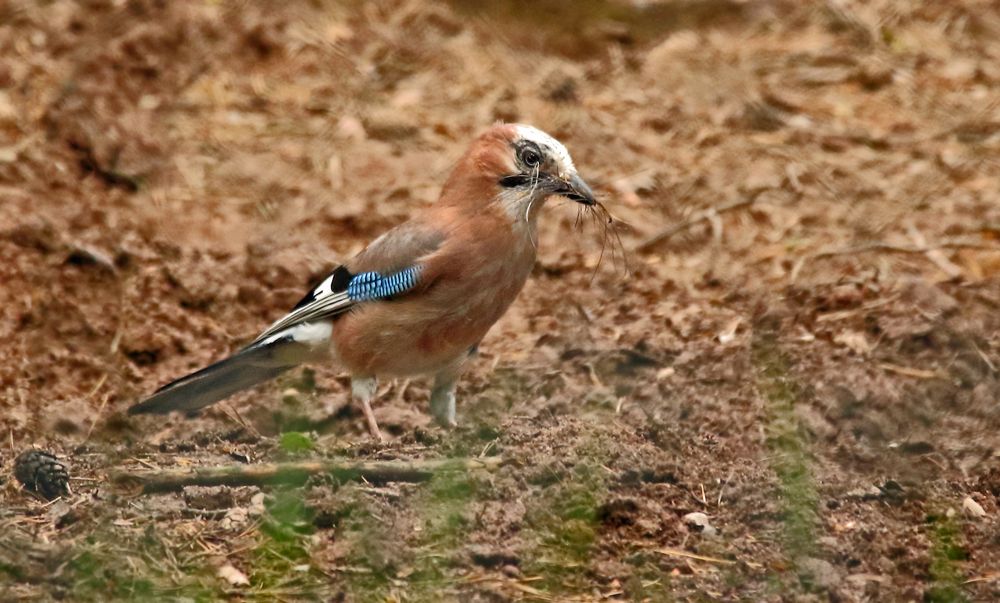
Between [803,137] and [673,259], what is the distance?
5.19ft

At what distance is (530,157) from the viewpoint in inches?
259

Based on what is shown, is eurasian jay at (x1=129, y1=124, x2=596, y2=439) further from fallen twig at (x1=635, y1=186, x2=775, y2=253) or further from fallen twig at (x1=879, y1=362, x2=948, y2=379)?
fallen twig at (x1=635, y1=186, x2=775, y2=253)

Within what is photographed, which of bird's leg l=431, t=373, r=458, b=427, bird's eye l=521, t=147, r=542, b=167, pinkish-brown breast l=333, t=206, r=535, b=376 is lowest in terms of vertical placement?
bird's leg l=431, t=373, r=458, b=427

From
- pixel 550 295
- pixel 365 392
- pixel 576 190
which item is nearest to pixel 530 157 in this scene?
pixel 576 190

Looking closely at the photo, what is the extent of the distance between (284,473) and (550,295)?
2806 mm

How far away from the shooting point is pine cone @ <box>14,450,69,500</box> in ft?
19.1

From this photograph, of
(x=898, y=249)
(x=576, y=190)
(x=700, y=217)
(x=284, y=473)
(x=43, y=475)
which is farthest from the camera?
(x=700, y=217)

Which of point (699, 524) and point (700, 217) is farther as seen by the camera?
point (700, 217)

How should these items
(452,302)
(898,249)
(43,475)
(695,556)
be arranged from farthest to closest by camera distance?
(898,249) < (452,302) < (43,475) < (695,556)

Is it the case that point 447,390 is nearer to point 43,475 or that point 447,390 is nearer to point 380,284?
point 380,284

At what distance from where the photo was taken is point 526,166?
6.60 metres

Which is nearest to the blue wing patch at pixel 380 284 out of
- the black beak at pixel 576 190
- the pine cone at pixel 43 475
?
the black beak at pixel 576 190

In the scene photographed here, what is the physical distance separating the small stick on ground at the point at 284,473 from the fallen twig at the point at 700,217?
301cm

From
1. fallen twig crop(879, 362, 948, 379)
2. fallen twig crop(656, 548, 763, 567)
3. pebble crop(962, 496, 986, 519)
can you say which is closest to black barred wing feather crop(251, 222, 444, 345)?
fallen twig crop(656, 548, 763, 567)
